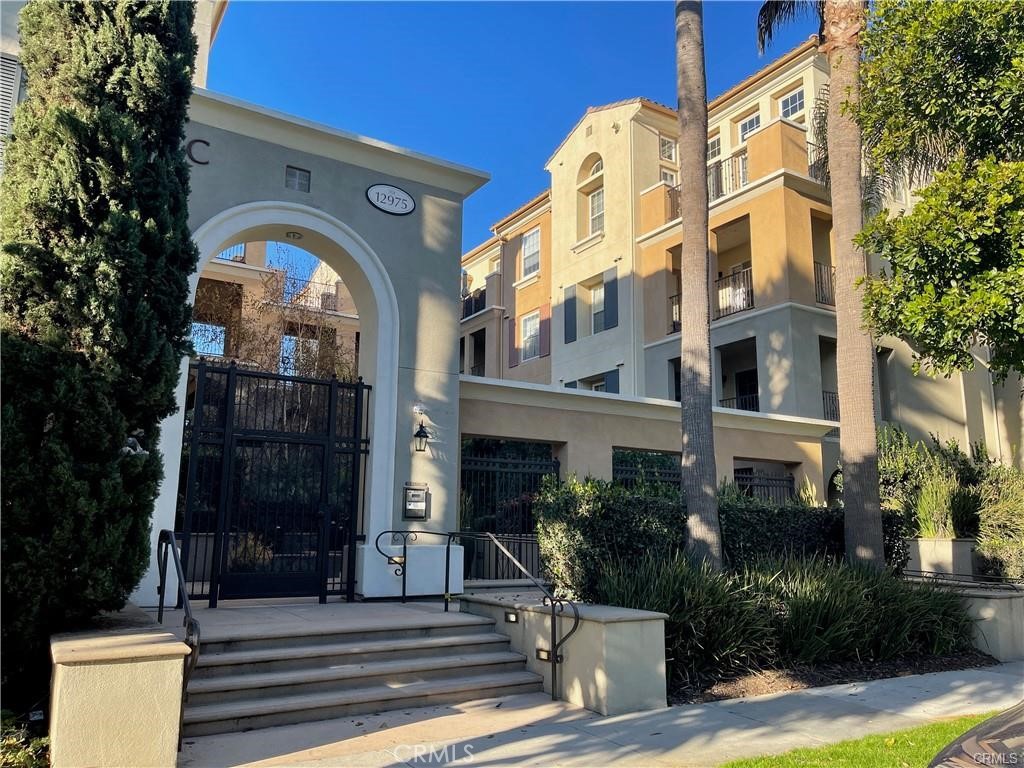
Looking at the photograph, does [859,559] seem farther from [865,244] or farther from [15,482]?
[15,482]

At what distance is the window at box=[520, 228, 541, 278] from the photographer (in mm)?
28344

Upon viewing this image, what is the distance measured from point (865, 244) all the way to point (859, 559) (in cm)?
429

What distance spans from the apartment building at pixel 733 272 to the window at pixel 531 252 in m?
0.51

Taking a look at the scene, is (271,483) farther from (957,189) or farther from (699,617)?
(957,189)

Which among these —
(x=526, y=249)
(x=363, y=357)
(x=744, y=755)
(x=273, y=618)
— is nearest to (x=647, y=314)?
(x=526, y=249)

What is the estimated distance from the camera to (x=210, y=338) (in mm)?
20781

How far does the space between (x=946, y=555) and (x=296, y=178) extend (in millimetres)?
12168

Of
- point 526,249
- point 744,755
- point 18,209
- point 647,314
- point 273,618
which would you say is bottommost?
point 744,755

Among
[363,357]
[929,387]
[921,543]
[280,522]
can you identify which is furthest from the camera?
[929,387]

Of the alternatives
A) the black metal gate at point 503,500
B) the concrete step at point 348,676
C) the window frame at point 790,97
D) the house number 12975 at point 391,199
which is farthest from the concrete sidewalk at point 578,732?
the window frame at point 790,97

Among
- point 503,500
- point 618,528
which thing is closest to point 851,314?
→ point 618,528

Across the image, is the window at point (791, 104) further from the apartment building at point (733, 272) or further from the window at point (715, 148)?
the window at point (715, 148)

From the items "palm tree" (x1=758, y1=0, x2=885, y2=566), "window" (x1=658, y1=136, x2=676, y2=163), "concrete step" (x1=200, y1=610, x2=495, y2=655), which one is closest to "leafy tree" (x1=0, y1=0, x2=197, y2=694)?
"concrete step" (x1=200, y1=610, x2=495, y2=655)

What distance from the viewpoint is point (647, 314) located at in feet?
74.4
